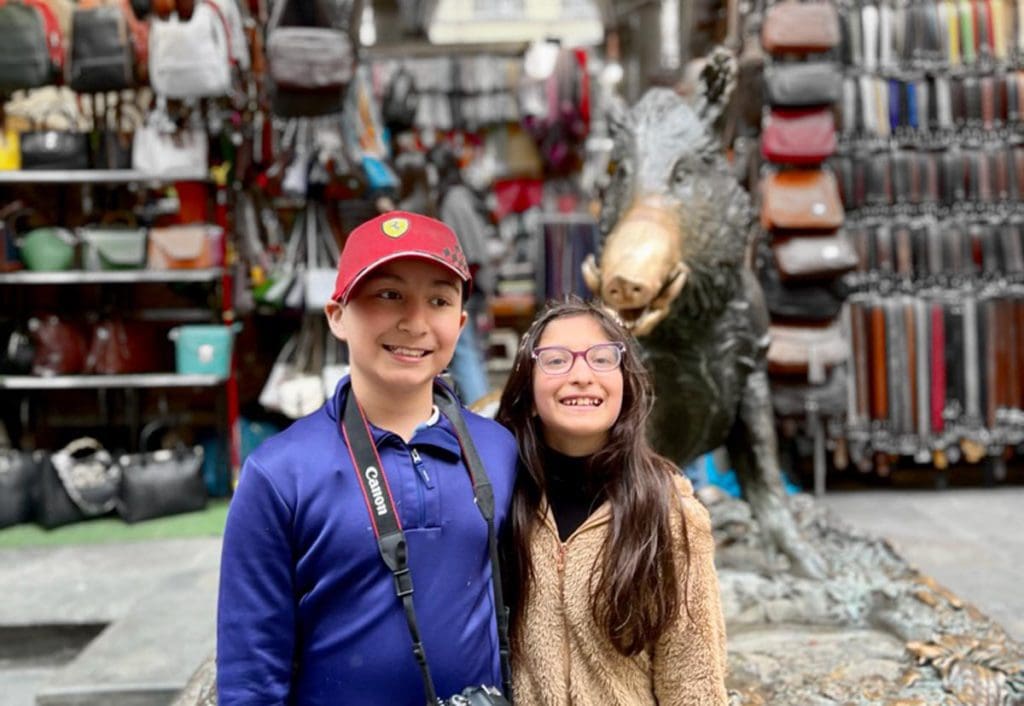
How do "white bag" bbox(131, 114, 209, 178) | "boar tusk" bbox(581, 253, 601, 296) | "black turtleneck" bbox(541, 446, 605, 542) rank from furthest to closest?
"white bag" bbox(131, 114, 209, 178)
"boar tusk" bbox(581, 253, 601, 296)
"black turtleneck" bbox(541, 446, 605, 542)

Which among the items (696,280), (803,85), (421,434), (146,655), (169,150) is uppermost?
(803,85)

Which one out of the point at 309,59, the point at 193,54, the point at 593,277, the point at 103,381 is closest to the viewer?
the point at 593,277

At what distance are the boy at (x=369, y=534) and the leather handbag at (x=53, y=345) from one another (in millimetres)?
4339

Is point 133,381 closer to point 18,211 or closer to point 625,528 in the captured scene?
point 18,211

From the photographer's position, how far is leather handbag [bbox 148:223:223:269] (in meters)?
4.94

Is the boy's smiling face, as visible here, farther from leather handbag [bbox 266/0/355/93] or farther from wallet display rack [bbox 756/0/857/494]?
wallet display rack [bbox 756/0/857/494]

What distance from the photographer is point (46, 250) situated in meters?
5.04

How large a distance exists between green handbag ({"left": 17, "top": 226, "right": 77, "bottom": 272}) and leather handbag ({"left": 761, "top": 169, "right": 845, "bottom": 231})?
3771 millimetres

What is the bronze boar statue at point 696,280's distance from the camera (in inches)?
87.9

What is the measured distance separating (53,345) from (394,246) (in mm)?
4495

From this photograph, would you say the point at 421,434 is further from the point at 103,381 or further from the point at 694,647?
the point at 103,381

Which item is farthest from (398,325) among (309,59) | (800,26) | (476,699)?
(800,26)

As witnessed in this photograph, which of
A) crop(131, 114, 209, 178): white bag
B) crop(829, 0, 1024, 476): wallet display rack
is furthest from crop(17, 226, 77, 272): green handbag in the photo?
crop(829, 0, 1024, 476): wallet display rack

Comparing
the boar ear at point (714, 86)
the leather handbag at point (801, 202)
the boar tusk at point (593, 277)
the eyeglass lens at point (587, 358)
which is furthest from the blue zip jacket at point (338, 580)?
the leather handbag at point (801, 202)
